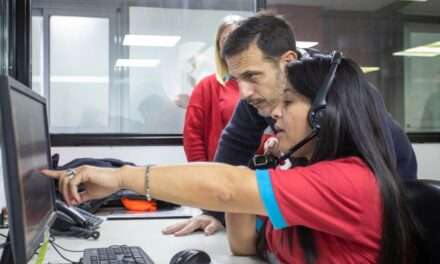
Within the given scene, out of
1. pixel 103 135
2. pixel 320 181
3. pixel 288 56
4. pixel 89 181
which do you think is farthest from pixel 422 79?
pixel 89 181

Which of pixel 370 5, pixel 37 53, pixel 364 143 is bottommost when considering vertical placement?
pixel 364 143

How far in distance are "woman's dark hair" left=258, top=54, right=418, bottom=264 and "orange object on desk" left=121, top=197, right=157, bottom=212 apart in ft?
4.05

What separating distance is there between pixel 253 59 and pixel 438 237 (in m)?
0.71

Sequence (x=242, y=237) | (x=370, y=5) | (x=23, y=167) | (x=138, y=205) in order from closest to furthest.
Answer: (x=23, y=167) → (x=242, y=237) → (x=138, y=205) → (x=370, y=5)

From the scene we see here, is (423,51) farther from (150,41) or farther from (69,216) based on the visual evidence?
(69,216)

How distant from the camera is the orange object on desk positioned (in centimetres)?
205

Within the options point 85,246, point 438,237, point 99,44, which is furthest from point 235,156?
point 99,44

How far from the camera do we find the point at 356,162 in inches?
33.9

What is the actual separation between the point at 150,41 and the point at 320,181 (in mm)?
2240

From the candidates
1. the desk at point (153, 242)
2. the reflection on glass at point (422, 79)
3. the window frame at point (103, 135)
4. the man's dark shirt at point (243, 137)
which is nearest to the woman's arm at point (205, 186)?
the desk at point (153, 242)

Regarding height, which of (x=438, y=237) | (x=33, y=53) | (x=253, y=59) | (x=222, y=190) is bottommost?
(x=438, y=237)

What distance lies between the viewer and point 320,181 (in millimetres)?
820

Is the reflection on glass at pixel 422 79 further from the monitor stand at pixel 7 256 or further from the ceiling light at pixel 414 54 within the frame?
the monitor stand at pixel 7 256

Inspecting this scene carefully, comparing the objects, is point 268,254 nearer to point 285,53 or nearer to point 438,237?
point 438,237
